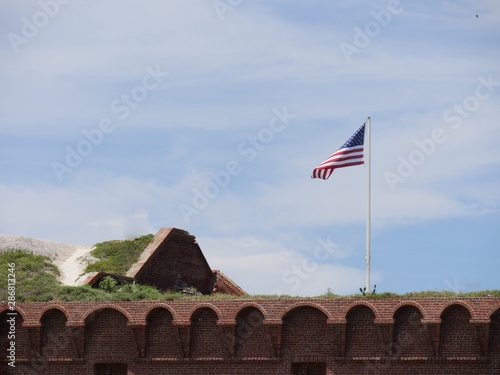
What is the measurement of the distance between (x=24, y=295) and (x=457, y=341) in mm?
15952

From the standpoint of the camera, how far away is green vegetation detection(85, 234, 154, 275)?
1978 inches

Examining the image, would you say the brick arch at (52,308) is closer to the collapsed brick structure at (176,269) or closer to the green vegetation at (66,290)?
the green vegetation at (66,290)

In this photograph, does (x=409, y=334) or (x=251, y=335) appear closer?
(x=409, y=334)

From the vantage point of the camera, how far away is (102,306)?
44.8 metres

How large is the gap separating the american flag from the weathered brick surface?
5.38 meters

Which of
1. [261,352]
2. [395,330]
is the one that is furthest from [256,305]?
[395,330]

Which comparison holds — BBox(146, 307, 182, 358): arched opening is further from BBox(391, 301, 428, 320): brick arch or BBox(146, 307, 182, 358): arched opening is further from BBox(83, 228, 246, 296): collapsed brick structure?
BBox(391, 301, 428, 320): brick arch

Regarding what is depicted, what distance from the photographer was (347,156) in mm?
45594

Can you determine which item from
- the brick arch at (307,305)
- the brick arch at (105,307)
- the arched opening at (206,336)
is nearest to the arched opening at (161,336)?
the arched opening at (206,336)

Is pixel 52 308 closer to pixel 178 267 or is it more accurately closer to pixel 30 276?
pixel 30 276

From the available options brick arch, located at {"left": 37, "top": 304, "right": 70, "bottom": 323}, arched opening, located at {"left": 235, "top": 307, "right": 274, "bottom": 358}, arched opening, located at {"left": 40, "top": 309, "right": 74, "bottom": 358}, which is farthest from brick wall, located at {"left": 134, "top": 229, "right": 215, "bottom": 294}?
arched opening, located at {"left": 235, "top": 307, "right": 274, "bottom": 358}

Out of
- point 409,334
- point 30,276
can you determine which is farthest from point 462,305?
point 30,276

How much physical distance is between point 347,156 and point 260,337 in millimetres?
7248

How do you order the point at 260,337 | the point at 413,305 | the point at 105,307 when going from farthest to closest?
the point at 105,307 → the point at 260,337 → the point at 413,305
